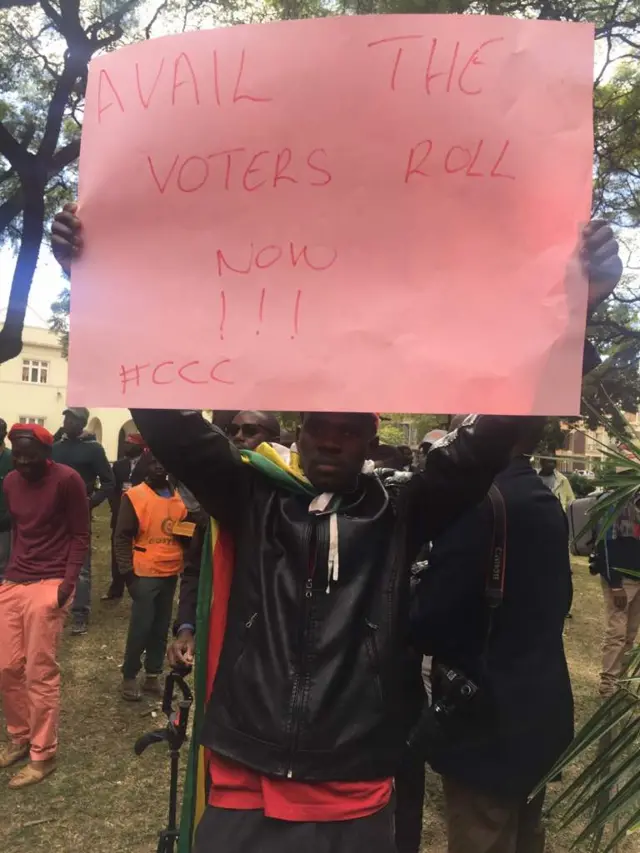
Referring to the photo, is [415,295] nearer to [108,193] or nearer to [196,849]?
[108,193]

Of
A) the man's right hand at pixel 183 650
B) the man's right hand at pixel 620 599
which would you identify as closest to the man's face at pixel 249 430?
the man's right hand at pixel 183 650

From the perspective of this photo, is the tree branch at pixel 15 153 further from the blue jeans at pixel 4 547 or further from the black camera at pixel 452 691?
the black camera at pixel 452 691

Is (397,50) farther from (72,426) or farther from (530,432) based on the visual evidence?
(72,426)

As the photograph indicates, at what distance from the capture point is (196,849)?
158cm

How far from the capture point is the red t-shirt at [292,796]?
152 cm

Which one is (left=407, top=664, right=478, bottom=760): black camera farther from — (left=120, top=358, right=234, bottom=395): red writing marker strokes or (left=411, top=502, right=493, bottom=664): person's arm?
(left=120, top=358, right=234, bottom=395): red writing marker strokes

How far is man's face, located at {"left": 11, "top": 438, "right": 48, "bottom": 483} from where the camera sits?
391 centimetres

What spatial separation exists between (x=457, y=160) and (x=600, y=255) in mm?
359

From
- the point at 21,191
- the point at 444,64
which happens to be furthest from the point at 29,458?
the point at 21,191

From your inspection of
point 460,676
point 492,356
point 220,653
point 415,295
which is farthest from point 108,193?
point 460,676

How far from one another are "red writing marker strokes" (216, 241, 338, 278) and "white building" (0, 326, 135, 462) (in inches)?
1430

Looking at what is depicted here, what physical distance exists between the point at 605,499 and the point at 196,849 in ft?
3.79

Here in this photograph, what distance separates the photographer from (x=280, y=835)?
5.02 feet

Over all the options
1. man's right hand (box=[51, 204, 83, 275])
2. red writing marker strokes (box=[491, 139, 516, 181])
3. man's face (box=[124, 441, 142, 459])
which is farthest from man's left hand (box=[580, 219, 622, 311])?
man's face (box=[124, 441, 142, 459])
